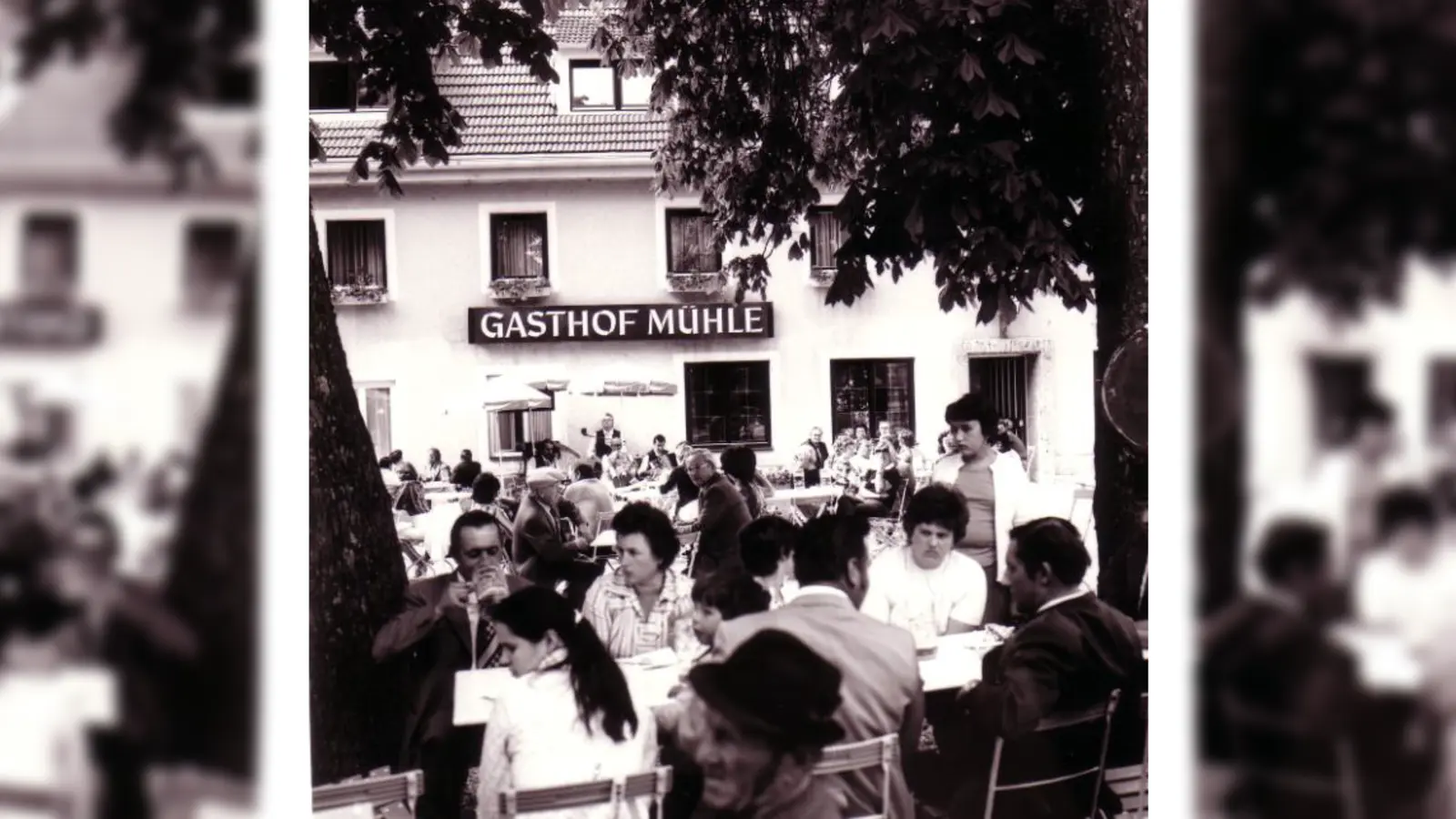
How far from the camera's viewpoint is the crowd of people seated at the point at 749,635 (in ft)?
10.1

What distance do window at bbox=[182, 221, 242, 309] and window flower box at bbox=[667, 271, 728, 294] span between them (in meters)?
1.66

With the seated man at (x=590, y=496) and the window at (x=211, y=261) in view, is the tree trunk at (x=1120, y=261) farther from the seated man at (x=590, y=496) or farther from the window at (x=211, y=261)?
the window at (x=211, y=261)

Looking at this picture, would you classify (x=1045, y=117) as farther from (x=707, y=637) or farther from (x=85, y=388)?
(x=85, y=388)

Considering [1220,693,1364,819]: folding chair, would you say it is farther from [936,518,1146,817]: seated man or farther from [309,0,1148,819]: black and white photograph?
[936,518,1146,817]: seated man

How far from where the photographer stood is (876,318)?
3723mm

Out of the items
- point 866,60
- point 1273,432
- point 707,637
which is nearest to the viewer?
point 1273,432

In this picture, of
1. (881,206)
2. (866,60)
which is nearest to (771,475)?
(881,206)

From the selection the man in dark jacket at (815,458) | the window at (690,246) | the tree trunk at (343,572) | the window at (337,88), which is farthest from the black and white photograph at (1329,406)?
the window at (337,88)

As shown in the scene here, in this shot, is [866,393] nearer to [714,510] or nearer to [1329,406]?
[714,510]

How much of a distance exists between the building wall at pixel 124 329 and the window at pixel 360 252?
55.2 inches

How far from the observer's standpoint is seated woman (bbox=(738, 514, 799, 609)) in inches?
133

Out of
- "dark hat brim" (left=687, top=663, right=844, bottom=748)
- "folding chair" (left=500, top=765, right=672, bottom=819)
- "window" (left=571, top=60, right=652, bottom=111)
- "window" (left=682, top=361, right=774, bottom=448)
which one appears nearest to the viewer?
"folding chair" (left=500, top=765, right=672, bottom=819)

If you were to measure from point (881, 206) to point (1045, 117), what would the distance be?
1.80ft

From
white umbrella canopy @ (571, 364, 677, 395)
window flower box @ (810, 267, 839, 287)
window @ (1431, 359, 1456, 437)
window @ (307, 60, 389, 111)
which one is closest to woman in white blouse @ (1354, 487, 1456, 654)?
window @ (1431, 359, 1456, 437)
